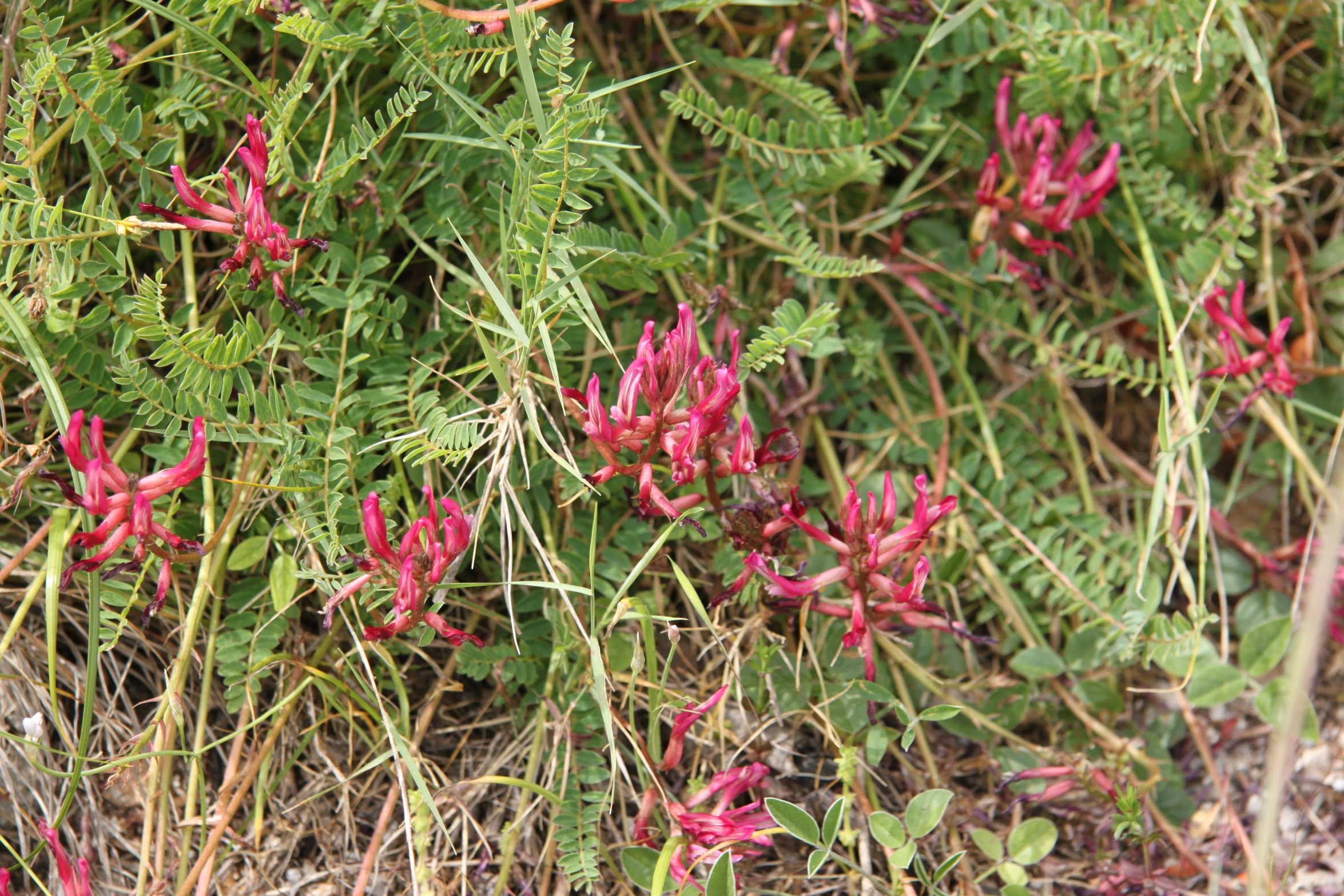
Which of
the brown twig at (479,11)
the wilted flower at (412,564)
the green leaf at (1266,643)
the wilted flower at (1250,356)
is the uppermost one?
the brown twig at (479,11)

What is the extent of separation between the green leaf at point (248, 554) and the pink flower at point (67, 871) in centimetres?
47

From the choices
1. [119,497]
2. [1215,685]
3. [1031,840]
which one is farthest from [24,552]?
[1215,685]

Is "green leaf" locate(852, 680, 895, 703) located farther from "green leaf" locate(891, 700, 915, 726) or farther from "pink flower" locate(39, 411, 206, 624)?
"pink flower" locate(39, 411, 206, 624)

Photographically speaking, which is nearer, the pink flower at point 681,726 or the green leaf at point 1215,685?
the pink flower at point 681,726

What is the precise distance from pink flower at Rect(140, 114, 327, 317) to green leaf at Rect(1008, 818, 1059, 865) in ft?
5.24

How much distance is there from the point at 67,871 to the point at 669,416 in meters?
1.18

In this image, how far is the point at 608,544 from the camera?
1.80m

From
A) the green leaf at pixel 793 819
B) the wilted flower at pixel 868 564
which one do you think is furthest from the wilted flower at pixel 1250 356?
the green leaf at pixel 793 819

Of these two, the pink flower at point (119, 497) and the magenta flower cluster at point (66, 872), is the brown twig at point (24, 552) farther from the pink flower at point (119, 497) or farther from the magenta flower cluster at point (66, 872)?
the magenta flower cluster at point (66, 872)

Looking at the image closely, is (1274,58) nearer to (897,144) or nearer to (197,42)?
(897,144)

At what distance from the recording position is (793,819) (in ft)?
5.26

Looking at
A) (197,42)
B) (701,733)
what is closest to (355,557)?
(701,733)

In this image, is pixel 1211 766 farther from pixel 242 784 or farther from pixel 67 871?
pixel 67 871

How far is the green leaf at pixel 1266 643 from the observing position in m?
1.97
